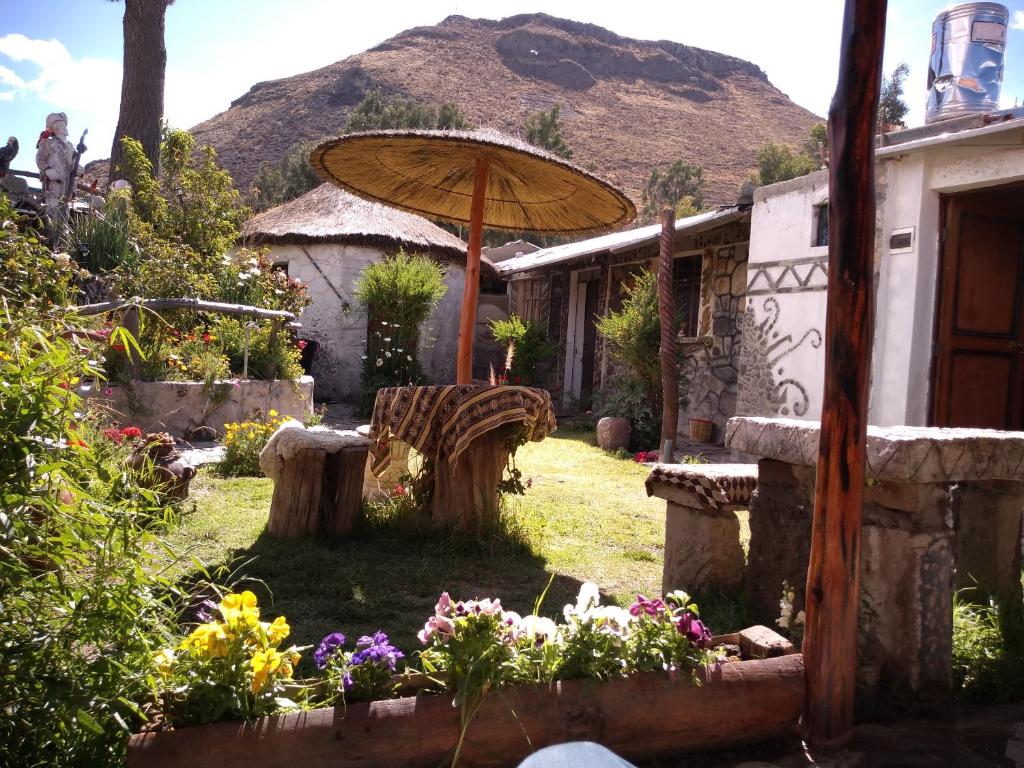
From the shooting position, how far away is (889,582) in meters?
2.64

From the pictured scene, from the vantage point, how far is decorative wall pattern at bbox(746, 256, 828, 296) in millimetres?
7371

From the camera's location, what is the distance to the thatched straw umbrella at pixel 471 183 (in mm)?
4273

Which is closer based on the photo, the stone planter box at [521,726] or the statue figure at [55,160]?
the stone planter box at [521,726]

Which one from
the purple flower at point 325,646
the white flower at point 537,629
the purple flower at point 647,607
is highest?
the purple flower at point 647,607

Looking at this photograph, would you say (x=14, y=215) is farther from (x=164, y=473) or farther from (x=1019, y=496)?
(x=1019, y=496)

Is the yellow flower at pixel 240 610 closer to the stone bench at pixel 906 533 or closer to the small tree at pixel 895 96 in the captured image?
the stone bench at pixel 906 533

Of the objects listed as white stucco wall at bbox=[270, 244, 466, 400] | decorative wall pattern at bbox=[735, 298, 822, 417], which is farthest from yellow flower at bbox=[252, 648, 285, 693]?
white stucco wall at bbox=[270, 244, 466, 400]

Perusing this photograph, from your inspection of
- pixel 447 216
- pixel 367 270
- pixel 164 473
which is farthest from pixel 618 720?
pixel 367 270

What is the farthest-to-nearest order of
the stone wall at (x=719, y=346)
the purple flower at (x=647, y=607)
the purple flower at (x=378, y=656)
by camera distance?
1. the stone wall at (x=719, y=346)
2. the purple flower at (x=647, y=607)
3. the purple flower at (x=378, y=656)

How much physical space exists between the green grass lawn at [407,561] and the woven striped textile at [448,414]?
58 cm

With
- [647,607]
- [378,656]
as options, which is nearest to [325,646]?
[378,656]

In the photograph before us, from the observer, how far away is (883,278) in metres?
6.35

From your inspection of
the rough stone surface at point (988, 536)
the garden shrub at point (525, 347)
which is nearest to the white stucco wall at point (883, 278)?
the rough stone surface at point (988, 536)

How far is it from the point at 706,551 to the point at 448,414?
1.50 meters
